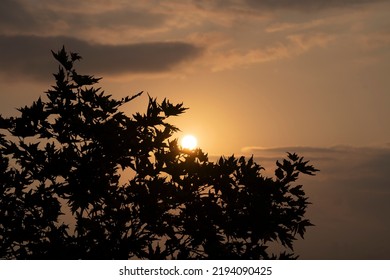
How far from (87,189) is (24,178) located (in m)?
1.76

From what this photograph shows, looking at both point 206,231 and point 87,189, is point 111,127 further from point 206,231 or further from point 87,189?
point 206,231

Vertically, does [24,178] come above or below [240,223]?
above

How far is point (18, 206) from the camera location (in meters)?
14.3

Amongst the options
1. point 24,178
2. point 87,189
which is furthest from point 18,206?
point 87,189
